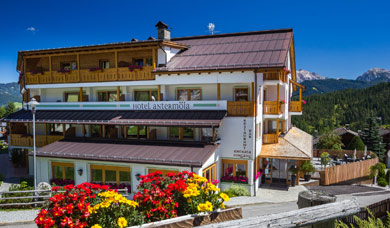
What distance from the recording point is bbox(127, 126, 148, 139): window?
73.5 ft

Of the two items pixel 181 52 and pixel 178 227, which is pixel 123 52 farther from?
pixel 178 227

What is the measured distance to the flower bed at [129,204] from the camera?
211 inches

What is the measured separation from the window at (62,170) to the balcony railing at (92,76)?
774 centimetres

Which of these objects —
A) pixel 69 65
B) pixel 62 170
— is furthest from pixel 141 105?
pixel 69 65

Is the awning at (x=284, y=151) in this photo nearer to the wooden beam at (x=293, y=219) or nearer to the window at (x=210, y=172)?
the window at (x=210, y=172)

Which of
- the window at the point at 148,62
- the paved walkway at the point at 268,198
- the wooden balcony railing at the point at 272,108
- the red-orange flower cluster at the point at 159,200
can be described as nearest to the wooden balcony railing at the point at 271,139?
the wooden balcony railing at the point at 272,108

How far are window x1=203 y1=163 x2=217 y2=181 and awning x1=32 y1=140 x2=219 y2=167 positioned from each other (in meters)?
1.04

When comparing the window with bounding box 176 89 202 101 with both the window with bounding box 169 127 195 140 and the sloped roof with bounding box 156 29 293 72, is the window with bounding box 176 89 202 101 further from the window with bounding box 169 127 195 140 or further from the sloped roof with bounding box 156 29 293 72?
the window with bounding box 169 127 195 140

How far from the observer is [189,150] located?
62.1ft

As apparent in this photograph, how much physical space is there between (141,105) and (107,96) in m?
4.22

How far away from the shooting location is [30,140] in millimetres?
24750

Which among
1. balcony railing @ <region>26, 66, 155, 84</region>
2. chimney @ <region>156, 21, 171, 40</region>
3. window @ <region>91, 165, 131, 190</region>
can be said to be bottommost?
window @ <region>91, 165, 131, 190</region>

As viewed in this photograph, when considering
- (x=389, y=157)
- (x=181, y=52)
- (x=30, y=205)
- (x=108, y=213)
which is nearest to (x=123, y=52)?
(x=181, y=52)

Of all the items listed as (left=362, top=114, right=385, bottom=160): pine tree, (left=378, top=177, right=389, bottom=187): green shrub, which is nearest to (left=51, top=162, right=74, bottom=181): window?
(left=378, top=177, right=389, bottom=187): green shrub
